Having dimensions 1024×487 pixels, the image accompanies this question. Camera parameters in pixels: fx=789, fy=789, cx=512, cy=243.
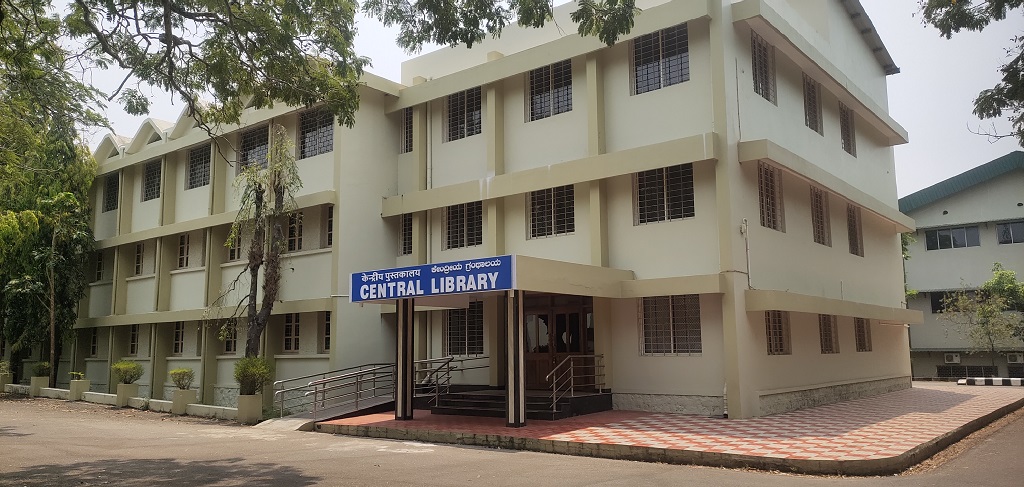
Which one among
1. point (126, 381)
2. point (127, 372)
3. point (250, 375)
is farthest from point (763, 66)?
point (126, 381)

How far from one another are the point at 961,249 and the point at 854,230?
1610 cm

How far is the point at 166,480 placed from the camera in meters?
9.05

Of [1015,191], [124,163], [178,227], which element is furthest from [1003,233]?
[124,163]

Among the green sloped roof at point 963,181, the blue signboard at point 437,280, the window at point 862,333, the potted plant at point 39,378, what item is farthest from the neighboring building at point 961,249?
the potted plant at point 39,378

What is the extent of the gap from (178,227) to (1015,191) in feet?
102

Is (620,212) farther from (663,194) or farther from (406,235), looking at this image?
(406,235)

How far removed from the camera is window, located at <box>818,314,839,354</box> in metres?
18.1

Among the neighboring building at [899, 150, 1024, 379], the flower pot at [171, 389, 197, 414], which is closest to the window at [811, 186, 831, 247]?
the flower pot at [171, 389, 197, 414]

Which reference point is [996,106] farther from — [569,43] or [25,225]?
[25,225]

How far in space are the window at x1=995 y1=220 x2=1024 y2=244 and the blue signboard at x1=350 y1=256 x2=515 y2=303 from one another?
27601mm

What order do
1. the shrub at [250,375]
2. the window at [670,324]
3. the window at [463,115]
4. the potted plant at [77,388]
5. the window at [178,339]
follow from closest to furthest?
the window at [670,324]
the shrub at [250,375]
the window at [463,115]
the potted plant at [77,388]
the window at [178,339]

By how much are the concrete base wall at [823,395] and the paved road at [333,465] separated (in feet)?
11.6

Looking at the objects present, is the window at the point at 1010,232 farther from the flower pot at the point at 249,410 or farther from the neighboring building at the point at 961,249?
the flower pot at the point at 249,410

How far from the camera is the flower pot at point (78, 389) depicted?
21.9 metres
